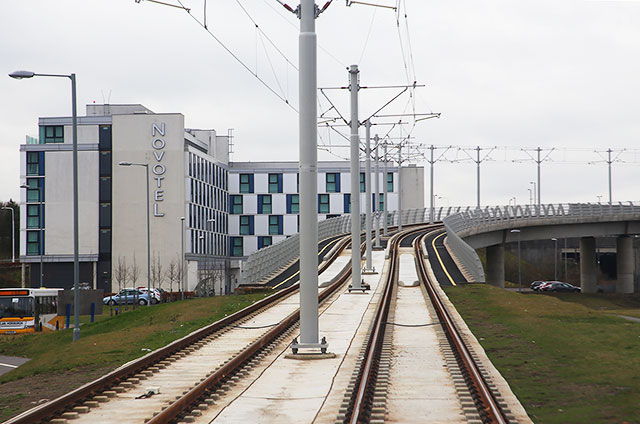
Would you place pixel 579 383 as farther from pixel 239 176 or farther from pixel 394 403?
pixel 239 176

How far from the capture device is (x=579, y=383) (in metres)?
13.9

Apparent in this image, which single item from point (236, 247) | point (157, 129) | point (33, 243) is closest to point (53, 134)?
point (33, 243)

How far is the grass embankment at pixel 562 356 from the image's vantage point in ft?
39.1

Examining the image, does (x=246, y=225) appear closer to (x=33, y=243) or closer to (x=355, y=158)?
(x=33, y=243)

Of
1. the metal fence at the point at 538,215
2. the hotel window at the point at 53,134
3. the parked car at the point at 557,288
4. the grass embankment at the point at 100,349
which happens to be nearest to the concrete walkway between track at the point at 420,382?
the grass embankment at the point at 100,349

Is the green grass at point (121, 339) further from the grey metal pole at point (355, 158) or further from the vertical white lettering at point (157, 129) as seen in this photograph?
the vertical white lettering at point (157, 129)

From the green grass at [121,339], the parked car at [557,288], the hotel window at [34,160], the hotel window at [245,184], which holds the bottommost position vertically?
the parked car at [557,288]

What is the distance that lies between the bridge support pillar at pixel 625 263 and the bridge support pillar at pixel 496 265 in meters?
17.2

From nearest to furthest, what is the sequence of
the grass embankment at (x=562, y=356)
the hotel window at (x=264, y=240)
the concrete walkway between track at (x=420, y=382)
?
the concrete walkway between track at (x=420, y=382) < the grass embankment at (x=562, y=356) < the hotel window at (x=264, y=240)

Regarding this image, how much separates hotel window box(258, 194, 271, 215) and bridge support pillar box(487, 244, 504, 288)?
31.0 meters

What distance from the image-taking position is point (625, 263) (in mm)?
97875

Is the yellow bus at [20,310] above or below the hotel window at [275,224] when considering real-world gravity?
below

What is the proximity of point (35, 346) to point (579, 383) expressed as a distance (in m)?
27.4

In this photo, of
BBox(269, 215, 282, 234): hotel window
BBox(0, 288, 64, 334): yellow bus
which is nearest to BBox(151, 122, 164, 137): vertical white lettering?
BBox(269, 215, 282, 234): hotel window
